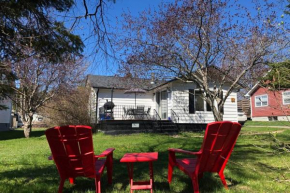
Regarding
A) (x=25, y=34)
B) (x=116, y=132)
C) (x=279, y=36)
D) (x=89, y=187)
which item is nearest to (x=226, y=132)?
(x=89, y=187)

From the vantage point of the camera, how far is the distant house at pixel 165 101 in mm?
14445

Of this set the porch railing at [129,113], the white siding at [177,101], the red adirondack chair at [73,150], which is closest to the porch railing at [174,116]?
the white siding at [177,101]

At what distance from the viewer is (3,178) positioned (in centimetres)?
412

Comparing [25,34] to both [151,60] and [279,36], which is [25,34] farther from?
[279,36]

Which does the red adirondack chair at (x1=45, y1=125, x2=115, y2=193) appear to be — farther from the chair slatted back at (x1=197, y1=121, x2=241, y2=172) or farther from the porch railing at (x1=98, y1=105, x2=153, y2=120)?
the porch railing at (x1=98, y1=105, x2=153, y2=120)

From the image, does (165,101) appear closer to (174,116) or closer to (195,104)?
(174,116)

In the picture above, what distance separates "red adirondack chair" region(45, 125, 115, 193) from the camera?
297 cm

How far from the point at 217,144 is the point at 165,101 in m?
12.8

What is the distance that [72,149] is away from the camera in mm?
3021

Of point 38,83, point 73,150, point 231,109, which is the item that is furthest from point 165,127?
point 73,150

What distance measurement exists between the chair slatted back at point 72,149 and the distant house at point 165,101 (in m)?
9.76

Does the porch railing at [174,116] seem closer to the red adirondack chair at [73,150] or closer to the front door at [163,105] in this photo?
the front door at [163,105]

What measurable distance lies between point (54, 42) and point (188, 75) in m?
6.31

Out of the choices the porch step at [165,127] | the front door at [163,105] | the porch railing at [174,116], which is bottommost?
the porch step at [165,127]
